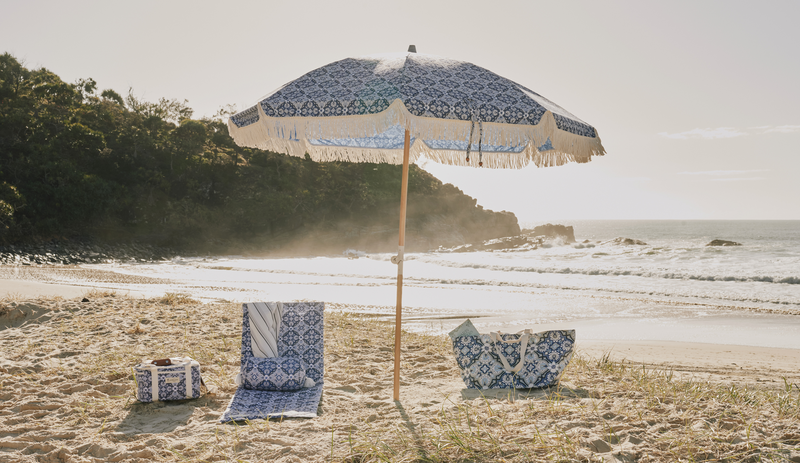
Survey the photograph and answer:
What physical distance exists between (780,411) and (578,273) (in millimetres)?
13245

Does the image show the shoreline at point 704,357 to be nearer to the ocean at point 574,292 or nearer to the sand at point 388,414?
the sand at point 388,414

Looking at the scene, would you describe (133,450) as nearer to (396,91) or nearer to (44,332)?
(396,91)

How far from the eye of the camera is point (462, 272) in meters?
16.5

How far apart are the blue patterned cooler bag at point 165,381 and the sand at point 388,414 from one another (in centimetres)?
8

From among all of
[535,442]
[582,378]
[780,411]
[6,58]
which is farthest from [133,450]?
[6,58]

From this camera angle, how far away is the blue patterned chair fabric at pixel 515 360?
3629 mm

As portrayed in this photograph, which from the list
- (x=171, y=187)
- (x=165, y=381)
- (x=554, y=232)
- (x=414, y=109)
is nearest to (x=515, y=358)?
(x=414, y=109)

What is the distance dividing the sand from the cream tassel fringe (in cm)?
170

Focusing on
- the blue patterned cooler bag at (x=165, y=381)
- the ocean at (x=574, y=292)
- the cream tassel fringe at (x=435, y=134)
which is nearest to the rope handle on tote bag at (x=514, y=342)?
the cream tassel fringe at (x=435, y=134)

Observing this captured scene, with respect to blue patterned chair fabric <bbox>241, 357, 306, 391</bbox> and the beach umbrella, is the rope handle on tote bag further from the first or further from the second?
blue patterned chair fabric <bbox>241, 357, 306, 391</bbox>

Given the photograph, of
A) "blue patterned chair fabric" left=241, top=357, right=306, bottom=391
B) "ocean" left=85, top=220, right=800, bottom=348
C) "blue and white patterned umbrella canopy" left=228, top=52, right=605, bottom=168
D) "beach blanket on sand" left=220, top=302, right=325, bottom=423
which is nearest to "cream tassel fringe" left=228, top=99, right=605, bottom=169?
"blue and white patterned umbrella canopy" left=228, top=52, right=605, bottom=168

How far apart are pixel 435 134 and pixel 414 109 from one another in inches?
8.3

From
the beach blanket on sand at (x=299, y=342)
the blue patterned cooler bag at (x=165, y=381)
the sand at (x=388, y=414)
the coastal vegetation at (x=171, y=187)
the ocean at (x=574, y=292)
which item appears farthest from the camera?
the coastal vegetation at (x=171, y=187)

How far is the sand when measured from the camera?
2533 mm
